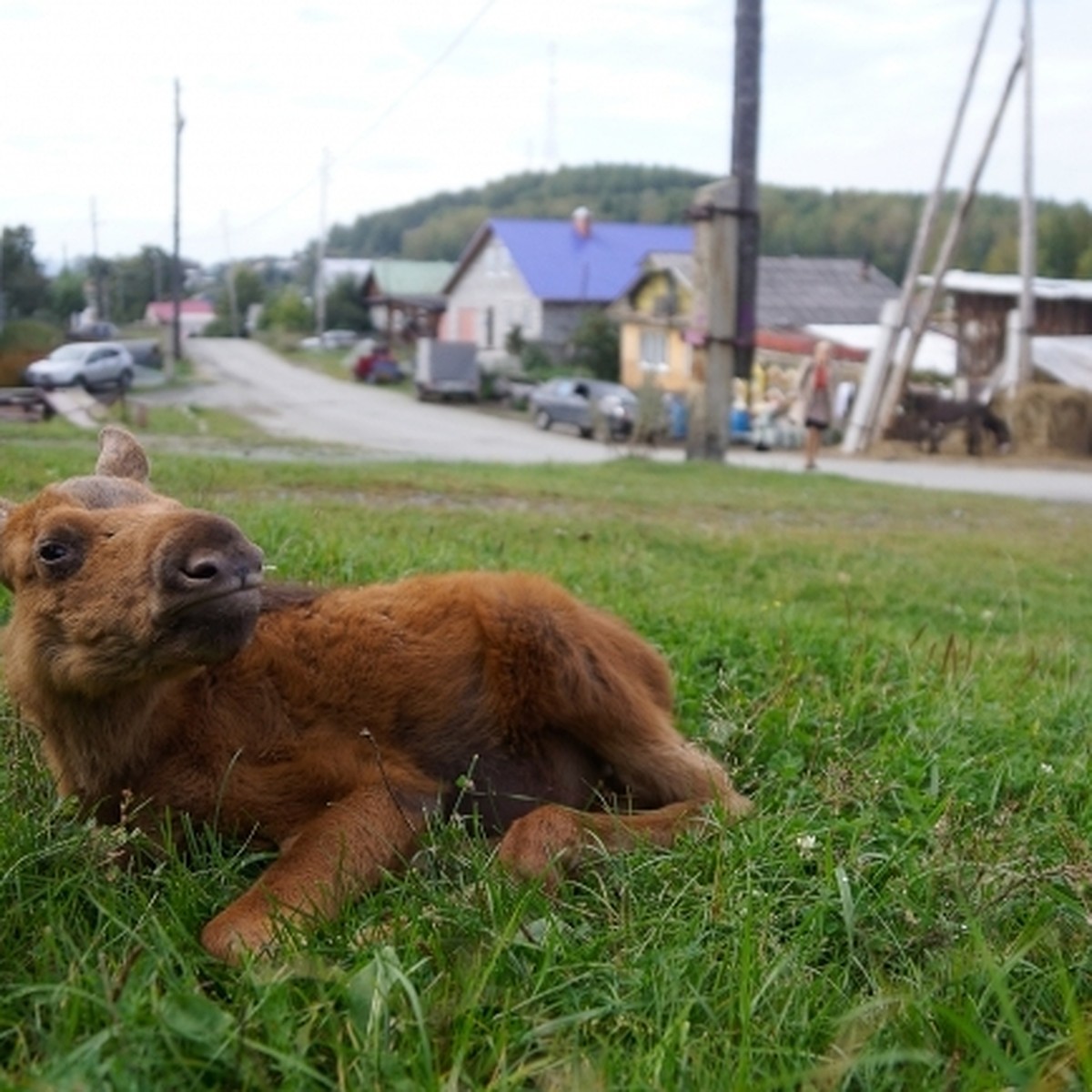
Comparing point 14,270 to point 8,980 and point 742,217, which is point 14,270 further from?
point 742,217

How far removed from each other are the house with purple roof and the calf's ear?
6189 centimetres

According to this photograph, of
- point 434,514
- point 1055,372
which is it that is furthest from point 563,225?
point 434,514

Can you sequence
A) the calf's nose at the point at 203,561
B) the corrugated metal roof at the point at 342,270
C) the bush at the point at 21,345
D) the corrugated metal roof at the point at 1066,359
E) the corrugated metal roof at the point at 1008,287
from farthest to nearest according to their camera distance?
the corrugated metal roof at the point at 342,270
the corrugated metal roof at the point at 1008,287
the corrugated metal roof at the point at 1066,359
the bush at the point at 21,345
the calf's nose at the point at 203,561

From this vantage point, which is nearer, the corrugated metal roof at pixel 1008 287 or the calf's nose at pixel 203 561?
the calf's nose at pixel 203 561

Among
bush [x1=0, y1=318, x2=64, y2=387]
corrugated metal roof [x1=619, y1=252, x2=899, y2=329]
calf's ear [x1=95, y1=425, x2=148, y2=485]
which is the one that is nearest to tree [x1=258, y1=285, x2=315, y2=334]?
corrugated metal roof [x1=619, y1=252, x2=899, y2=329]

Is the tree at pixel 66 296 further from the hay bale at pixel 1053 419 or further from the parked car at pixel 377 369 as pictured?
the parked car at pixel 377 369

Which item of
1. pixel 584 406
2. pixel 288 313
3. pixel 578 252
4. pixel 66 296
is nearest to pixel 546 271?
pixel 578 252

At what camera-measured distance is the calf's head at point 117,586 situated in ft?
11.5

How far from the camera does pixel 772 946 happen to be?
3.36 meters

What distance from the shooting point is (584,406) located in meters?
46.6

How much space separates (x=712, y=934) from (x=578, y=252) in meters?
68.2

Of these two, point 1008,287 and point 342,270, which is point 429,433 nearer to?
point 1008,287

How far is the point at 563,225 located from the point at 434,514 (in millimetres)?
61260

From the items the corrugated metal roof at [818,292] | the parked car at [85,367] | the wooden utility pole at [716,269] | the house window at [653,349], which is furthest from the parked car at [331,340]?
the wooden utility pole at [716,269]
